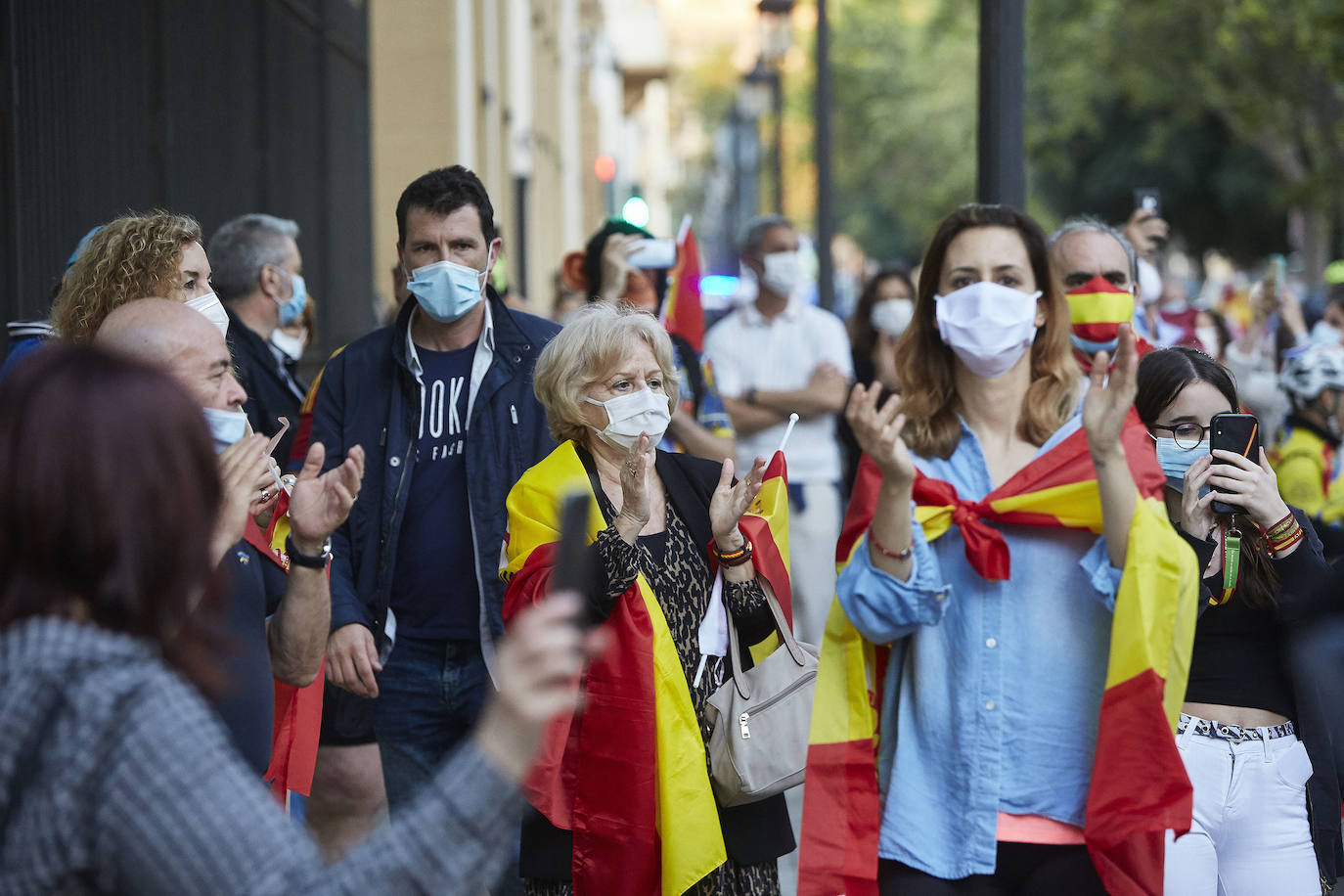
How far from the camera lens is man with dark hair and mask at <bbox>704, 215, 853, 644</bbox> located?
26.7 feet

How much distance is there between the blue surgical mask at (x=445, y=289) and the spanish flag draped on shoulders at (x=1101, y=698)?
1.55m

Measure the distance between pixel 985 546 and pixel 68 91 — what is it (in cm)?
391

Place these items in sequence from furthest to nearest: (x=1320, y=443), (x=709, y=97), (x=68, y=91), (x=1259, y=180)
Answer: (x=709, y=97)
(x=1259, y=180)
(x=1320, y=443)
(x=68, y=91)

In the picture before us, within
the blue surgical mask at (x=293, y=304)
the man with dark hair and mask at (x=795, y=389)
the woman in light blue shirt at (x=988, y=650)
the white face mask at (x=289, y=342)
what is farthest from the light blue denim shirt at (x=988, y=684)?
the man with dark hair and mask at (x=795, y=389)

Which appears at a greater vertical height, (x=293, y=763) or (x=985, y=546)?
(x=985, y=546)

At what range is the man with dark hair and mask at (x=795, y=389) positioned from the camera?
8.15 m

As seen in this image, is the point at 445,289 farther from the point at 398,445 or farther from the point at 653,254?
the point at 653,254

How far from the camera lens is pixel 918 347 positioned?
371 centimetres

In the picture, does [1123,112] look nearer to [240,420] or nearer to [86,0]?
[86,0]

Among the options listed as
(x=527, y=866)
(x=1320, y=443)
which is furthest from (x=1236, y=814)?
(x=1320, y=443)

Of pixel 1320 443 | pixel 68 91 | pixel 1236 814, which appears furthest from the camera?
pixel 1320 443

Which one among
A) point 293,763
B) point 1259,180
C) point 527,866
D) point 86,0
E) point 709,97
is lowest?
point 527,866

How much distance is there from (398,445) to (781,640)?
137 cm

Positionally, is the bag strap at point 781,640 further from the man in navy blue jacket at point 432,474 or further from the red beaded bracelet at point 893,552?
the man in navy blue jacket at point 432,474
